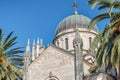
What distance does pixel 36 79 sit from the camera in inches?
1446

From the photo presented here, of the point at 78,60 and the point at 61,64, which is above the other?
the point at 78,60

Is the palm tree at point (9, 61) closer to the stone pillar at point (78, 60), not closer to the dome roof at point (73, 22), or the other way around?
the stone pillar at point (78, 60)

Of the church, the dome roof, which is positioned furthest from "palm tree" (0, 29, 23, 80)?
the dome roof

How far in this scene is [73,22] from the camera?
5159 centimetres

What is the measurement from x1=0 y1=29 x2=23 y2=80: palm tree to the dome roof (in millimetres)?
20304

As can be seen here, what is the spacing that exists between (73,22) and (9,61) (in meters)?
22.5

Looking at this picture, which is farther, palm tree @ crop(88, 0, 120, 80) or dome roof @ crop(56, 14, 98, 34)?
dome roof @ crop(56, 14, 98, 34)

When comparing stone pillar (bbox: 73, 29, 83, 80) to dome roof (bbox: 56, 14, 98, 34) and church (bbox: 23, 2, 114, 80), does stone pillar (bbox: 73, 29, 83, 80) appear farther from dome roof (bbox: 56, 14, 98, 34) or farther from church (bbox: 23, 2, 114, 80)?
dome roof (bbox: 56, 14, 98, 34)

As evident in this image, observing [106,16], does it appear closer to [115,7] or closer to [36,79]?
[115,7]

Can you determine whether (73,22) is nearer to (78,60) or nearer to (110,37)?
(78,60)

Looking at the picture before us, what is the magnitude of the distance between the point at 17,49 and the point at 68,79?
6814 mm

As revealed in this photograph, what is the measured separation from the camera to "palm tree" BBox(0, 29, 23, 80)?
29344 millimetres

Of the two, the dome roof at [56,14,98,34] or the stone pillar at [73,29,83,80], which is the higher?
the dome roof at [56,14,98,34]

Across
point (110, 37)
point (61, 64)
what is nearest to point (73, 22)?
point (61, 64)
